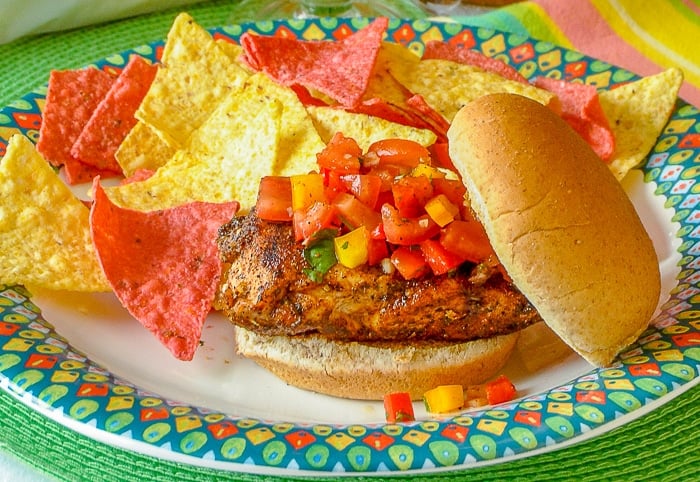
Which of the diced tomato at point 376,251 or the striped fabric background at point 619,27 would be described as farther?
the striped fabric background at point 619,27

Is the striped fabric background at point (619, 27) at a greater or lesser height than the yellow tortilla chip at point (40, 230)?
lesser

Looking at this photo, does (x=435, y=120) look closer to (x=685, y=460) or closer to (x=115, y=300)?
(x=115, y=300)

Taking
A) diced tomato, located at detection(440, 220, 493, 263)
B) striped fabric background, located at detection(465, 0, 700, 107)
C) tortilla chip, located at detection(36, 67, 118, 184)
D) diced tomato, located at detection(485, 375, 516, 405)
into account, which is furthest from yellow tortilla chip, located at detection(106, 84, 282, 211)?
striped fabric background, located at detection(465, 0, 700, 107)

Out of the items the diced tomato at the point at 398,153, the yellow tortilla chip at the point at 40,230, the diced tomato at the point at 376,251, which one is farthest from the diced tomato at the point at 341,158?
the yellow tortilla chip at the point at 40,230

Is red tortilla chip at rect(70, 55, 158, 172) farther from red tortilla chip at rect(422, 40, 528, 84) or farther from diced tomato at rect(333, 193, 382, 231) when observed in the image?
diced tomato at rect(333, 193, 382, 231)

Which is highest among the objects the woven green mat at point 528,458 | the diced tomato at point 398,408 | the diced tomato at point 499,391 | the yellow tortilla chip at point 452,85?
the yellow tortilla chip at point 452,85

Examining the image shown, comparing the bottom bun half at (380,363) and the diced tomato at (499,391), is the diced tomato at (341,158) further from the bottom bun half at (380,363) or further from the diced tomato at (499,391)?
the diced tomato at (499,391)
